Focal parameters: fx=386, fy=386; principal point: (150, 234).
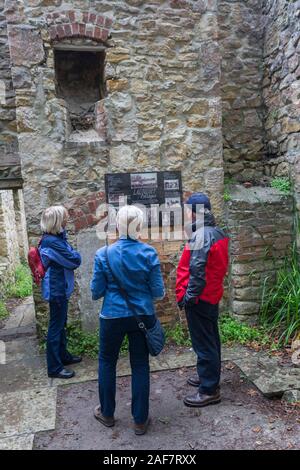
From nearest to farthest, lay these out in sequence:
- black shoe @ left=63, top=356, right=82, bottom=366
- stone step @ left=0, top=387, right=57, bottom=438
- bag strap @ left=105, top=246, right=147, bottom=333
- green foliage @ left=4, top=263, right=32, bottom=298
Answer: bag strap @ left=105, top=246, right=147, bottom=333 < stone step @ left=0, top=387, right=57, bottom=438 < black shoe @ left=63, top=356, right=82, bottom=366 < green foliage @ left=4, top=263, right=32, bottom=298

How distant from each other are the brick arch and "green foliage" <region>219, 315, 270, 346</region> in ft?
11.6

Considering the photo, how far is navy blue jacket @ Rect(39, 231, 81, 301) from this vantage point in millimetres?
3604

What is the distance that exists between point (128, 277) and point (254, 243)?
231 centimetres

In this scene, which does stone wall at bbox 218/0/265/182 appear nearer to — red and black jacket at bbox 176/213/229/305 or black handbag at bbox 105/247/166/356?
red and black jacket at bbox 176/213/229/305

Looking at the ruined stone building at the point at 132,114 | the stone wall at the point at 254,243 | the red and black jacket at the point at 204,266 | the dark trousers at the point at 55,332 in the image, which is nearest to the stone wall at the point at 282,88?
the ruined stone building at the point at 132,114

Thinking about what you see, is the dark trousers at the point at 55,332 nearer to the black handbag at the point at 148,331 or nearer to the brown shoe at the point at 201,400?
the black handbag at the point at 148,331

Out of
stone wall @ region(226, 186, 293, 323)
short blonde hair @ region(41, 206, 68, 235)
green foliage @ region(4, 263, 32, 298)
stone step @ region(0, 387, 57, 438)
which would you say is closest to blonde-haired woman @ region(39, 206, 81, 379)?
short blonde hair @ region(41, 206, 68, 235)

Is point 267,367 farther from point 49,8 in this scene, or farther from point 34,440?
point 49,8

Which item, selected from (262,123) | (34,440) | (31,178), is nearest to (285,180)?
(262,123)

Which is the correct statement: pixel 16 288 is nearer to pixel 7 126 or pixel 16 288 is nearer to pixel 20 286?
pixel 20 286

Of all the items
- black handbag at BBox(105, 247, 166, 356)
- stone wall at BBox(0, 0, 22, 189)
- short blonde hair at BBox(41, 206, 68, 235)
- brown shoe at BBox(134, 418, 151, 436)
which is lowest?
brown shoe at BBox(134, 418, 151, 436)

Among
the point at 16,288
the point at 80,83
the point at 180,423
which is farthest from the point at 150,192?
the point at 16,288

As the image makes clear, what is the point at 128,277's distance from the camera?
9.04 feet

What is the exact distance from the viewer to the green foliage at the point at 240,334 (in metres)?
4.34
